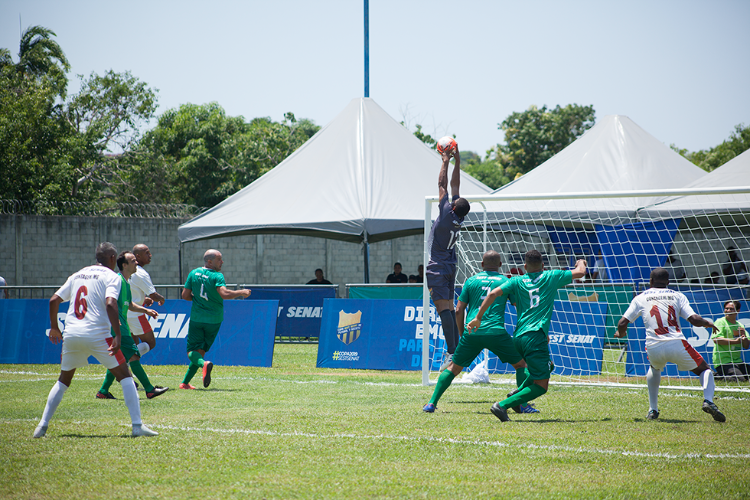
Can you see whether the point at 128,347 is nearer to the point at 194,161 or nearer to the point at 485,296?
the point at 485,296

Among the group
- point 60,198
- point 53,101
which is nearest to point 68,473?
point 60,198

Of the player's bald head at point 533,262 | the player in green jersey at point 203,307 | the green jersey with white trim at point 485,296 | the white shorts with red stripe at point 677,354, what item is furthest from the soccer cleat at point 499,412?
the player in green jersey at point 203,307

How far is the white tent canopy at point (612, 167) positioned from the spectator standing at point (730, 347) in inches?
264

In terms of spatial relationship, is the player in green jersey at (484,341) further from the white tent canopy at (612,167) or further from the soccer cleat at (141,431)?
the white tent canopy at (612,167)

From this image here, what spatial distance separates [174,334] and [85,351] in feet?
25.5

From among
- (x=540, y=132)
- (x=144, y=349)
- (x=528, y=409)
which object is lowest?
(x=528, y=409)

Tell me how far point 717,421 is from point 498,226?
10.2 meters

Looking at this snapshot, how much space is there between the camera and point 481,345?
821 cm

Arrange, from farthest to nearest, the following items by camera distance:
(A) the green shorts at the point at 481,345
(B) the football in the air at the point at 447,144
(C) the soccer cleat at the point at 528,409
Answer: (B) the football in the air at the point at 447,144
(C) the soccer cleat at the point at 528,409
(A) the green shorts at the point at 481,345

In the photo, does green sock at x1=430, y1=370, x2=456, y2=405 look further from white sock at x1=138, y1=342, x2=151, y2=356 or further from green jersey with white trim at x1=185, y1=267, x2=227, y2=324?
white sock at x1=138, y1=342, x2=151, y2=356

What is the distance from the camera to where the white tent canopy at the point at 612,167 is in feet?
60.6

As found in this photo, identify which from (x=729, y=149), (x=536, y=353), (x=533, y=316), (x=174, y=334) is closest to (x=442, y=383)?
(x=536, y=353)

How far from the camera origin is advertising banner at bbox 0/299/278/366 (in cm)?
1416

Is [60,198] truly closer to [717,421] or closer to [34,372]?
[34,372]
